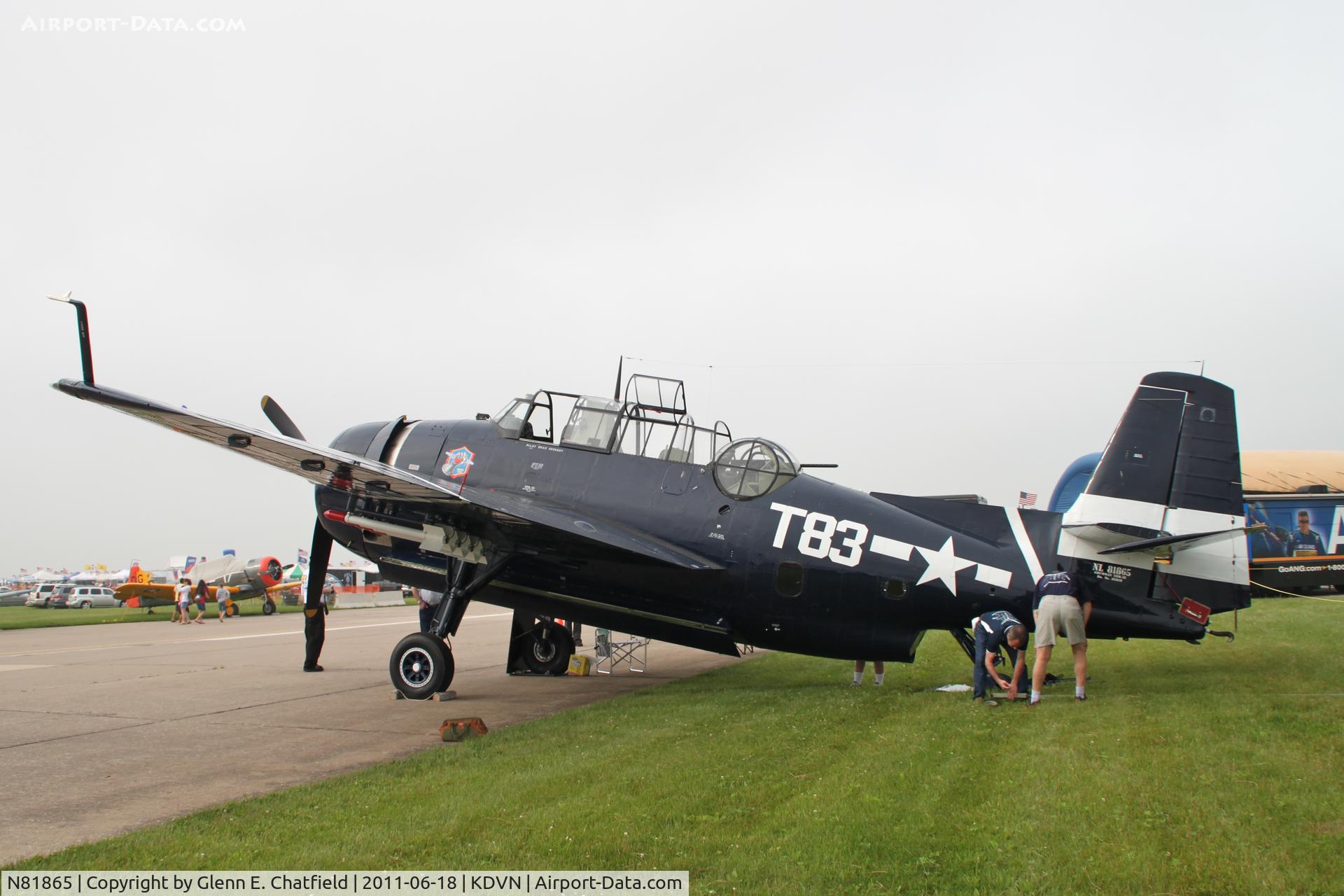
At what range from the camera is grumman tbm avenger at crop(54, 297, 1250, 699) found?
9.83 meters

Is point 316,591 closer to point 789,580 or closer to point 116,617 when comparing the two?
point 789,580

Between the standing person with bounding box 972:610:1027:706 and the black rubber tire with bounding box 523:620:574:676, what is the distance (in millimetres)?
7934

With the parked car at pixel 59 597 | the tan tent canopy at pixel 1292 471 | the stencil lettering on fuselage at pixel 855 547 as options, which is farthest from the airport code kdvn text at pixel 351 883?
the parked car at pixel 59 597

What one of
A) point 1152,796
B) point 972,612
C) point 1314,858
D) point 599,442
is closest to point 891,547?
point 972,612

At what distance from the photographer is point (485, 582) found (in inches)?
446

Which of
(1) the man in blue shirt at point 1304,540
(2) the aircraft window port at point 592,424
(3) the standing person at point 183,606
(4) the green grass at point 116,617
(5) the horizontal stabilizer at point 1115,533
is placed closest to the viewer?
(5) the horizontal stabilizer at point 1115,533

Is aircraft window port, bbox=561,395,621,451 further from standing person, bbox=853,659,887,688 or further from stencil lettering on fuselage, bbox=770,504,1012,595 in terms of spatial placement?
standing person, bbox=853,659,887,688

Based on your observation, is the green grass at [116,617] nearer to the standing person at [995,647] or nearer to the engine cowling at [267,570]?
the engine cowling at [267,570]

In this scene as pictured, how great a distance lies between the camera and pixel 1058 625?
369 inches

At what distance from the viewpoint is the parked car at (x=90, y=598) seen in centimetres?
6350

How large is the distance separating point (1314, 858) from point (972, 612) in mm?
5964

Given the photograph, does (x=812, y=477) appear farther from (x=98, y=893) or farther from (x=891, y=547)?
(x=98, y=893)

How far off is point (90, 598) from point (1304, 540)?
7519 centimetres

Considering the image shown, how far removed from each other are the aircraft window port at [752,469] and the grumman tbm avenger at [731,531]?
0.09 ft
